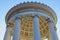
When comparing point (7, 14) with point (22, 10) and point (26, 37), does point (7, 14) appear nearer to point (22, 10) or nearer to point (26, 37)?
point (22, 10)

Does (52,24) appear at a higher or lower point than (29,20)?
lower

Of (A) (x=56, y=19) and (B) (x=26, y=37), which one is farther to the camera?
(B) (x=26, y=37)

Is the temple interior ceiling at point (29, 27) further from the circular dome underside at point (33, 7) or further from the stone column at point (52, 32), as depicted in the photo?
the stone column at point (52, 32)

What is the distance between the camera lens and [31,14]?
40031mm

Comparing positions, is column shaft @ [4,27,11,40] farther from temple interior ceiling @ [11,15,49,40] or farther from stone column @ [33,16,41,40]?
stone column @ [33,16,41,40]

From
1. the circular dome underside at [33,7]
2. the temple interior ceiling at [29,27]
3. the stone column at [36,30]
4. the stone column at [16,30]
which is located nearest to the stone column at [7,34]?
the stone column at [16,30]

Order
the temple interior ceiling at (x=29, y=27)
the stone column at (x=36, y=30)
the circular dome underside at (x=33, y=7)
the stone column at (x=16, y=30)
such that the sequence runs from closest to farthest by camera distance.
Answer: the stone column at (x=36, y=30) → the stone column at (x=16, y=30) → the circular dome underside at (x=33, y=7) → the temple interior ceiling at (x=29, y=27)

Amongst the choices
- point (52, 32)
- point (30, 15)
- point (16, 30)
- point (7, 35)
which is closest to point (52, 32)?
point (52, 32)

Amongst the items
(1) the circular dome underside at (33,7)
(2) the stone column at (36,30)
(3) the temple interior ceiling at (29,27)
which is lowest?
(2) the stone column at (36,30)

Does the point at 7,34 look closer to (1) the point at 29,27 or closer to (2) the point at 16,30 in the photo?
(2) the point at 16,30

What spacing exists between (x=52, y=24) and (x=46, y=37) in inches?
283

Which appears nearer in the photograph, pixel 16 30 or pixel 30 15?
pixel 16 30

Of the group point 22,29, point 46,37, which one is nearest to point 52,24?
point 46,37

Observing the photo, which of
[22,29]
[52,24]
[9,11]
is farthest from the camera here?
[22,29]
